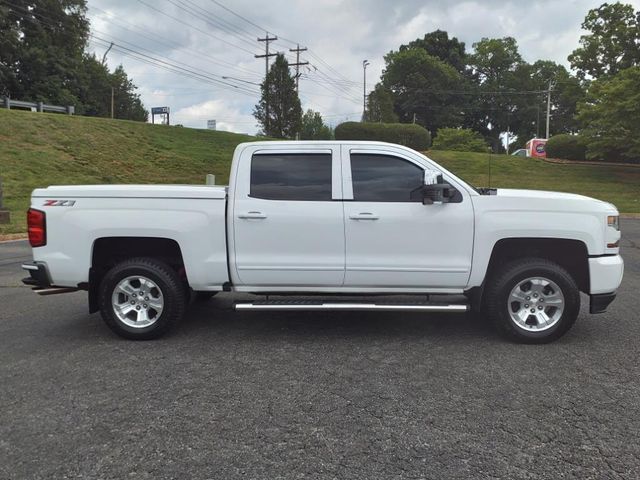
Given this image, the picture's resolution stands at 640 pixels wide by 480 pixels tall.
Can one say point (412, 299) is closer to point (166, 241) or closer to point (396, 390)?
point (396, 390)

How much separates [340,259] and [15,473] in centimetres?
306

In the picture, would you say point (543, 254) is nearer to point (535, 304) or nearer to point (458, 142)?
point (535, 304)

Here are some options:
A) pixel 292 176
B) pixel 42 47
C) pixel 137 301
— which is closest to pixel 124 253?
pixel 137 301

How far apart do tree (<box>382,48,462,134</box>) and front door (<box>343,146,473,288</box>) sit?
78648 mm

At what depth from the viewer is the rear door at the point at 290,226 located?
201 inches

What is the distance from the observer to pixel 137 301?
5.25m

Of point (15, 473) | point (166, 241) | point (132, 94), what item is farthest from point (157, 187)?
point (132, 94)

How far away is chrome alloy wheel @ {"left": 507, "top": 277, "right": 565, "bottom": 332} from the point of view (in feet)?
16.7

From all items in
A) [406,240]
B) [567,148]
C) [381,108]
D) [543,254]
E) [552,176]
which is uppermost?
[381,108]

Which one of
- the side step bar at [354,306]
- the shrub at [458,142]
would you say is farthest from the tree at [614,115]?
the shrub at [458,142]

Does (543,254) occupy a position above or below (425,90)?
below

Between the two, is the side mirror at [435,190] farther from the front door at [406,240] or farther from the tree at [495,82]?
the tree at [495,82]

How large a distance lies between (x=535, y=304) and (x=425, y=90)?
80309mm

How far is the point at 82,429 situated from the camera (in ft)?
11.3
